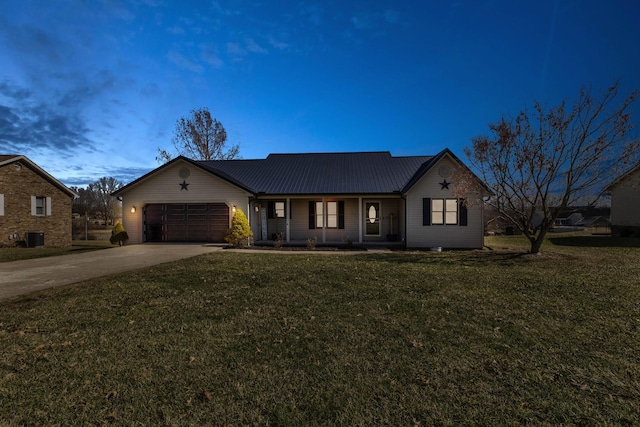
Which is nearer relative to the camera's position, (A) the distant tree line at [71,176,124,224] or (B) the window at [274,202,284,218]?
(B) the window at [274,202,284,218]

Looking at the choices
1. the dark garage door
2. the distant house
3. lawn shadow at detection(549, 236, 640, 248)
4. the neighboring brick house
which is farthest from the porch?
the distant house

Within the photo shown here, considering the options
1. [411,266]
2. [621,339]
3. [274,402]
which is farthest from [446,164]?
[274,402]

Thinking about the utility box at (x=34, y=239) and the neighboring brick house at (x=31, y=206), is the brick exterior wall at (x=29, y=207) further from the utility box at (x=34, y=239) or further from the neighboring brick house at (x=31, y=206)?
the utility box at (x=34, y=239)

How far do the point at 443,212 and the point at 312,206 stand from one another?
23.1 feet

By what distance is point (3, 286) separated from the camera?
7.29 metres

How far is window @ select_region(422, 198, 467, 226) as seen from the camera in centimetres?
1558

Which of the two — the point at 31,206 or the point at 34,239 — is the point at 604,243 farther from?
the point at 31,206

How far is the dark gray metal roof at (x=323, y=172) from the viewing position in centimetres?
1711

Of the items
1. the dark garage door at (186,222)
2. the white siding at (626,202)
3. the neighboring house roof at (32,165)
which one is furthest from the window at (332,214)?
the white siding at (626,202)

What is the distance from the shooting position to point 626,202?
22094 mm

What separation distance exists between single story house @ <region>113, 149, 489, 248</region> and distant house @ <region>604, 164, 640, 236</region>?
1474cm

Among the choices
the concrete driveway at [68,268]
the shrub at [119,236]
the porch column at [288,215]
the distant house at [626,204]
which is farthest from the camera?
the distant house at [626,204]

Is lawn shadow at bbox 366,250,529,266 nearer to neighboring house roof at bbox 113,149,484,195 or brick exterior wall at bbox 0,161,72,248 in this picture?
neighboring house roof at bbox 113,149,484,195

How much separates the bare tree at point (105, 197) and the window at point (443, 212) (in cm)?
4520
